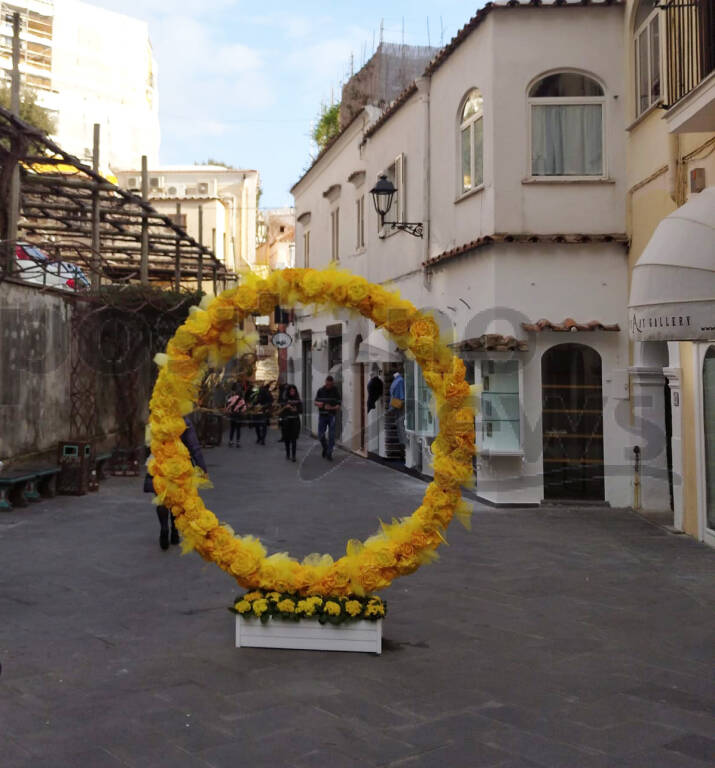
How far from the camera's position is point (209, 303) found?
6207 mm

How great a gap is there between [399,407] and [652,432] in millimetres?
6553

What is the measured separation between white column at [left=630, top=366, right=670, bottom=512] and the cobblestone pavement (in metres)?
1.92

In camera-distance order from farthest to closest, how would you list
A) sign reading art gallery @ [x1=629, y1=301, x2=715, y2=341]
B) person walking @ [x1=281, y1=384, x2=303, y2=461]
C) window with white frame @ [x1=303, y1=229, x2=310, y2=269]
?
1. window with white frame @ [x1=303, y1=229, x2=310, y2=269]
2. person walking @ [x1=281, y1=384, x2=303, y2=461]
3. sign reading art gallery @ [x1=629, y1=301, x2=715, y2=341]

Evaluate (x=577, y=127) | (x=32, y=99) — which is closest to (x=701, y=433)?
(x=577, y=127)

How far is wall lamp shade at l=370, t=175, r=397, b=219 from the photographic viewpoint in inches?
564

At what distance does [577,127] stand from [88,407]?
31.4 feet

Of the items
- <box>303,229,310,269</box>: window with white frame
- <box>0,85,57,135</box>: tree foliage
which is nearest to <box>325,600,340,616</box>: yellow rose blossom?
<box>303,229,310,269</box>: window with white frame

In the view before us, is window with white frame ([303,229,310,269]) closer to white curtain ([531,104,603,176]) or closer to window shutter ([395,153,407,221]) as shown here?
window shutter ([395,153,407,221])

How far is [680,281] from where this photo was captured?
24.2 feet

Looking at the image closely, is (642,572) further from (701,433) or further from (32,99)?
(32,99)

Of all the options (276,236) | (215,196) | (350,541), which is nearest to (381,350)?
(350,541)

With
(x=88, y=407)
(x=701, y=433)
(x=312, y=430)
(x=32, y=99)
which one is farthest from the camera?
(x=32, y=99)

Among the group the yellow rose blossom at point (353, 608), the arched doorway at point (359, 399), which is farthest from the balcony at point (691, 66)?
the arched doorway at point (359, 399)

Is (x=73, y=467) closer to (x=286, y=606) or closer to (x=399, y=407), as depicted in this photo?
(x=399, y=407)
